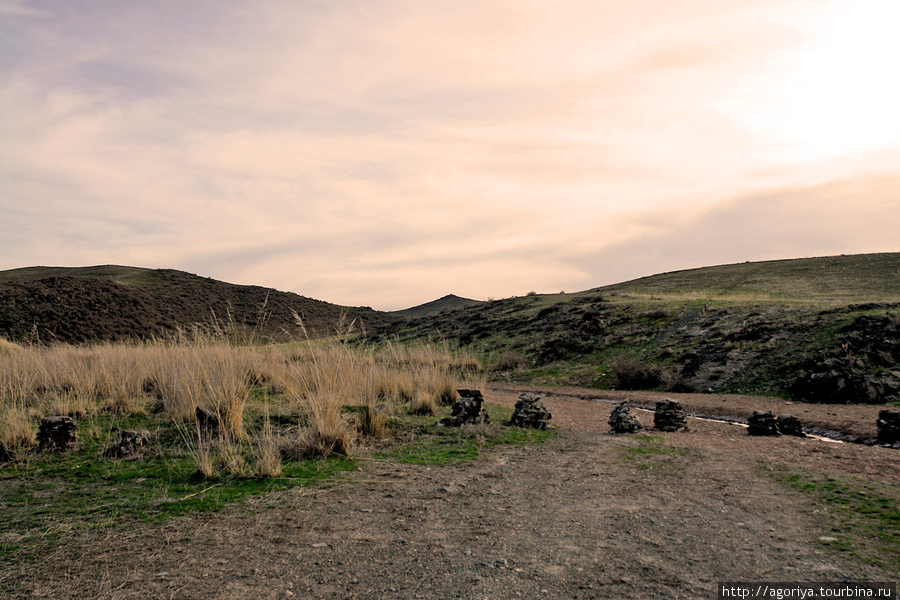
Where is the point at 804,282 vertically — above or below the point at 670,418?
above

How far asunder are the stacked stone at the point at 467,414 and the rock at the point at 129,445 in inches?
182

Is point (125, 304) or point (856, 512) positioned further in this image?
point (125, 304)

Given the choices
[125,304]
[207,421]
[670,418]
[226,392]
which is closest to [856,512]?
[670,418]

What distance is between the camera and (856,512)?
5164 millimetres

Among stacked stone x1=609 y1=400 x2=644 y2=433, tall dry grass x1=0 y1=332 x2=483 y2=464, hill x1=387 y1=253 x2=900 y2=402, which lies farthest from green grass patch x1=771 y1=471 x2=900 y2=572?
hill x1=387 y1=253 x2=900 y2=402

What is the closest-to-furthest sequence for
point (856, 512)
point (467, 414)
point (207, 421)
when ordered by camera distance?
point (856, 512) → point (207, 421) → point (467, 414)

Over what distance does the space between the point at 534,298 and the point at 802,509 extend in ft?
143

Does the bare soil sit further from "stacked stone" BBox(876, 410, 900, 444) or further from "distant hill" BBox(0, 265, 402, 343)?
"distant hill" BBox(0, 265, 402, 343)

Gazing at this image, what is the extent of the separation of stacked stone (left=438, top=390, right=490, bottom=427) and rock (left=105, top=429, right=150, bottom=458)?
15.2 feet

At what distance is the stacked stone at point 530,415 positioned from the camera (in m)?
10.5

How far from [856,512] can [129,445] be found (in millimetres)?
7983

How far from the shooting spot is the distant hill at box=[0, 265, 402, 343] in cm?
4722

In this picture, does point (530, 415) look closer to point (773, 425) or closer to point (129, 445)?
point (773, 425)

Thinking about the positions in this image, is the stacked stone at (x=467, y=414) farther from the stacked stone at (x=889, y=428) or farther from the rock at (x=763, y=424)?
the stacked stone at (x=889, y=428)
